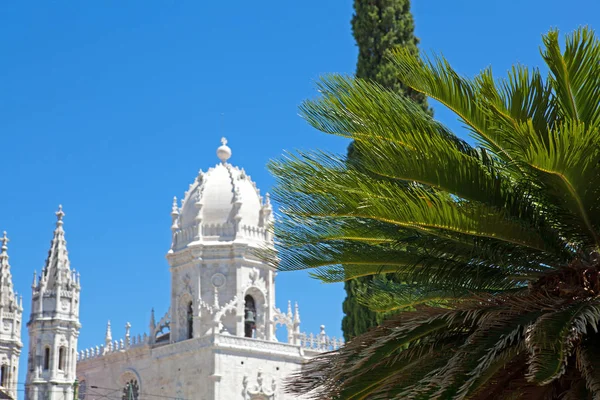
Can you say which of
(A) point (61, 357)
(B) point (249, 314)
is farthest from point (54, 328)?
(B) point (249, 314)

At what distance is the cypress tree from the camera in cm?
2827

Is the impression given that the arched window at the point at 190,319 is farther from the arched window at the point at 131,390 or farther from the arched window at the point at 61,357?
the arched window at the point at 61,357

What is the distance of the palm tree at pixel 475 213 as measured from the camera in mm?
10383

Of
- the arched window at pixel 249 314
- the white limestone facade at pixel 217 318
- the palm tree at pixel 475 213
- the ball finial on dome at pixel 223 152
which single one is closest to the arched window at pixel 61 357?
the white limestone facade at pixel 217 318

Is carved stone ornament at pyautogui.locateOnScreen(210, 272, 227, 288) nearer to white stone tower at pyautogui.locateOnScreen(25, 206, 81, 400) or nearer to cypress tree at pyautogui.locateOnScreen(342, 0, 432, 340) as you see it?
white stone tower at pyautogui.locateOnScreen(25, 206, 81, 400)

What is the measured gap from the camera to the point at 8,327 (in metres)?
52.4

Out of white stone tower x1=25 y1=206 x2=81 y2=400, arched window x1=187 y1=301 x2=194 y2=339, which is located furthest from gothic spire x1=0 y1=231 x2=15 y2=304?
arched window x1=187 y1=301 x2=194 y2=339

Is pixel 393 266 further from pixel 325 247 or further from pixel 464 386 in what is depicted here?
pixel 464 386

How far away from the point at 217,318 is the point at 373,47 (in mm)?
22719

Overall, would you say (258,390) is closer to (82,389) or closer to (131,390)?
(131,390)

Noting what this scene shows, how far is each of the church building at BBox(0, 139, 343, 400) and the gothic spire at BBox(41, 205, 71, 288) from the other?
0.04 metres

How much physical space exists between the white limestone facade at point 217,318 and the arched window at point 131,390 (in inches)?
1.9

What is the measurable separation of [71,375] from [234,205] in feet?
34.9

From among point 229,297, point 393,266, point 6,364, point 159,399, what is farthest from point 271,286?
point 393,266
